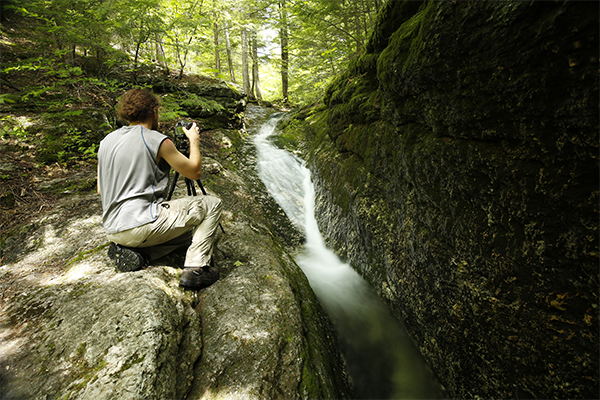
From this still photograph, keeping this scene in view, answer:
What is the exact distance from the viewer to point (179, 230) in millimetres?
2773

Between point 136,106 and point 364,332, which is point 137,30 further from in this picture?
point 364,332

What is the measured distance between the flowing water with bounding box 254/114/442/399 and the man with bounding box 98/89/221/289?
7.65 feet

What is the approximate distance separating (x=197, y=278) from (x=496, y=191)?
313cm

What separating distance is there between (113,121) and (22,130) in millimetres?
1754

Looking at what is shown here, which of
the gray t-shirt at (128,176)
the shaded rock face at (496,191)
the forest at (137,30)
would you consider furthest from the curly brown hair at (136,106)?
the forest at (137,30)

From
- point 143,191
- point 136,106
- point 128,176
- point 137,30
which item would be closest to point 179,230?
point 143,191

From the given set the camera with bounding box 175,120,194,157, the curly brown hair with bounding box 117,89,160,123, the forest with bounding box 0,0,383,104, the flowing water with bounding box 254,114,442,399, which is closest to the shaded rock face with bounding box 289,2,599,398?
the flowing water with bounding box 254,114,442,399

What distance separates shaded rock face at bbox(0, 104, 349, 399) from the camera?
1696 millimetres

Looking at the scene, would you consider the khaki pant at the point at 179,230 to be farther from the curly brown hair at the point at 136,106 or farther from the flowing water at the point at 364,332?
the flowing water at the point at 364,332

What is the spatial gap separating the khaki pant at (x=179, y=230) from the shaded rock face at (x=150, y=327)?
253 mm

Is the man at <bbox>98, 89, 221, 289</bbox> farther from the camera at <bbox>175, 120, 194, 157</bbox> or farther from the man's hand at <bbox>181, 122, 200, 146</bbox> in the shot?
the camera at <bbox>175, 120, 194, 157</bbox>

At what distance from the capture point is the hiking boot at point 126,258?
2658mm

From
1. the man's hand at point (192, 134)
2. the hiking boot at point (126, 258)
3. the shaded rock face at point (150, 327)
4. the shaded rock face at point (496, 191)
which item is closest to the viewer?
the shaded rock face at point (496, 191)

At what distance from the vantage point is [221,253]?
11.4 ft
